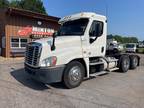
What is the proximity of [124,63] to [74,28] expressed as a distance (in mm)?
4042

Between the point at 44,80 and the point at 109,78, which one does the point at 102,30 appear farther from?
the point at 44,80

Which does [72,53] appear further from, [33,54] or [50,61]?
[33,54]

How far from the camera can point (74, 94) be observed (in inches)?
265

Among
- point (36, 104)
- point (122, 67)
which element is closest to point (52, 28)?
point (122, 67)

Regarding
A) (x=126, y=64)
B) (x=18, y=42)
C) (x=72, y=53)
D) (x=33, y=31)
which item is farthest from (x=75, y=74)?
(x=33, y=31)

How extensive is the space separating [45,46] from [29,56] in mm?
1050

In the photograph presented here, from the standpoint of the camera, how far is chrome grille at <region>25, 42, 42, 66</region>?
7.04 metres

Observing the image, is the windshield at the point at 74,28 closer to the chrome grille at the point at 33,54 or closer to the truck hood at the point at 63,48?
the truck hood at the point at 63,48

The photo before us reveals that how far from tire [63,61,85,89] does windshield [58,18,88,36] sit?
4.32 ft

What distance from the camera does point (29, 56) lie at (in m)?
7.62

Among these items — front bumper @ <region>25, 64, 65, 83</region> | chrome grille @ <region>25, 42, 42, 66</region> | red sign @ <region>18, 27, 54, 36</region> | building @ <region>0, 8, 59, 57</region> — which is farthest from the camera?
red sign @ <region>18, 27, 54, 36</region>

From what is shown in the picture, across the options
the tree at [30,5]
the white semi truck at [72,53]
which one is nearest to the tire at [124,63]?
the white semi truck at [72,53]

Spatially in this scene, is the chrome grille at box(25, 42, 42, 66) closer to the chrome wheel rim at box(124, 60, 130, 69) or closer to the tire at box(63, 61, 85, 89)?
the tire at box(63, 61, 85, 89)

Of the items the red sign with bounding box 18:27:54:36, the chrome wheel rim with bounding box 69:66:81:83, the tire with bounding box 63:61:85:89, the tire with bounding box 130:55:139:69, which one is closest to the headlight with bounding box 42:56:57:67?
the tire with bounding box 63:61:85:89
